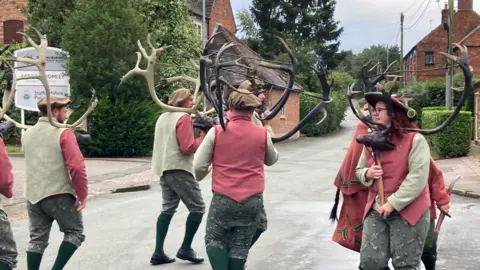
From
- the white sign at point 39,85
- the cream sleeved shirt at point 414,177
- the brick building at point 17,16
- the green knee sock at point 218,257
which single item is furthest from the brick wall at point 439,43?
the green knee sock at point 218,257

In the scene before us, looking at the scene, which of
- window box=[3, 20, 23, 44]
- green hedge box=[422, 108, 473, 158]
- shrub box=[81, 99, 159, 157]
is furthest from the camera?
window box=[3, 20, 23, 44]

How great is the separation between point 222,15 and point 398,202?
43.4 metres

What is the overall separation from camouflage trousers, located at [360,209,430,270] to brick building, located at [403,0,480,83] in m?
33.2

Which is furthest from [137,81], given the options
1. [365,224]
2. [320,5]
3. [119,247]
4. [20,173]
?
[320,5]

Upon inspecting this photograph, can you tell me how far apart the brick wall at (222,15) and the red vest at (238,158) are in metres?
39.0

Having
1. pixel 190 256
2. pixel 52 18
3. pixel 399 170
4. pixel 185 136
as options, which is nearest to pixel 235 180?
pixel 399 170

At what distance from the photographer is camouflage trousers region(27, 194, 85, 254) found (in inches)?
229

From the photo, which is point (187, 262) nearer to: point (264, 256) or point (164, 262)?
point (164, 262)

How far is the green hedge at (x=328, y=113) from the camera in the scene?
3950cm

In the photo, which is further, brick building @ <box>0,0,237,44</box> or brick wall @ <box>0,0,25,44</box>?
brick wall @ <box>0,0,25,44</box>

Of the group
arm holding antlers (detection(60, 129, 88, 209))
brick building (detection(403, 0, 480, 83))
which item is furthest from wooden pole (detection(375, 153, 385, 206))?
brick building (detection(403, 0, 480, 83))

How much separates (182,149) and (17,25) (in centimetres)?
3440

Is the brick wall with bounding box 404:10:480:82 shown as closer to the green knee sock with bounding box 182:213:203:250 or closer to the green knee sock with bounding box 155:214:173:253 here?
the green knee sock with bounding box 182:213:203:250

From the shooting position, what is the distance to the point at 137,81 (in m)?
22.5
